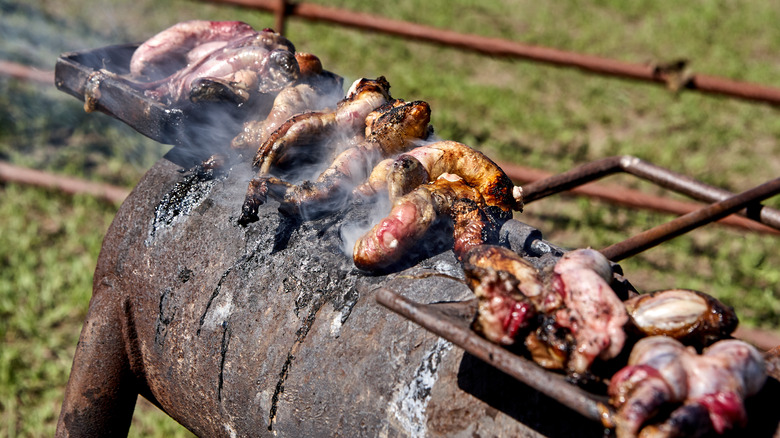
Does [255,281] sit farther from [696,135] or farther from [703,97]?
[703,97]

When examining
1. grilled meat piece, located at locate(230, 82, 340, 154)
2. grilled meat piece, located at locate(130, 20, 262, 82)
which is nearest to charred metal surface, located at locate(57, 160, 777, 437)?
grilled meat piece, located at locate(230, 82, 340, 154)

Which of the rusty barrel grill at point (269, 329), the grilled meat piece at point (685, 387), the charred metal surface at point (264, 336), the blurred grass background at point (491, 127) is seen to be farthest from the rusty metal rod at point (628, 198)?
the grilled meat piece at point (685, 387)

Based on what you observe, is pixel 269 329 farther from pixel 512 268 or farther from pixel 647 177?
pixel 647 177

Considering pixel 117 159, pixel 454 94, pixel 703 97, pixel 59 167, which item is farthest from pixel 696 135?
pixel 59 167

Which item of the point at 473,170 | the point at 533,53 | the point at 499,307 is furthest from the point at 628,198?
the point at 499,307

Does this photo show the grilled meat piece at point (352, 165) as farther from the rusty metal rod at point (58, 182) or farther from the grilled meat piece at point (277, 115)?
the rusty metal rod at point (58, 182)

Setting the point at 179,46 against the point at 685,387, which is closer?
the point at 685,387
